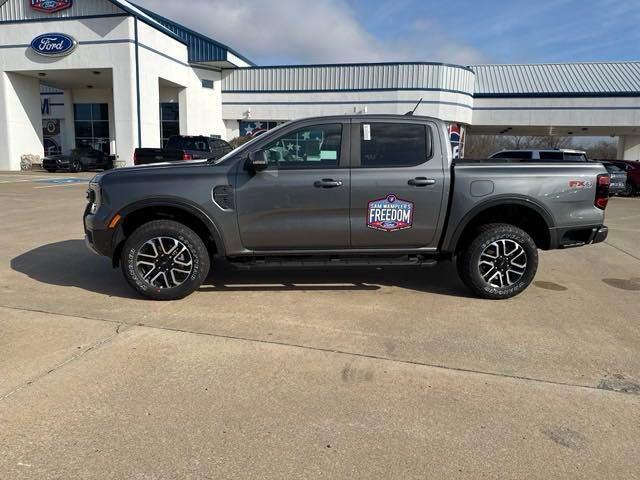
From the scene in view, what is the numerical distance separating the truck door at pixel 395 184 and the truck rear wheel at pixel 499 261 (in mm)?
458

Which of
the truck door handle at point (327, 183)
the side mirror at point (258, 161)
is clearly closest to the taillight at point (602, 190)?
the truck door handle at point (327, 183)

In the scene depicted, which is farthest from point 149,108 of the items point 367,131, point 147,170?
point 367,131

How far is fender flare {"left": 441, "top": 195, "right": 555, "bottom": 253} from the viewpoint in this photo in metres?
4.99

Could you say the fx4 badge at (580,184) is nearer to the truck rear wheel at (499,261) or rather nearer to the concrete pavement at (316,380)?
the truck rear wheel at (499,261)

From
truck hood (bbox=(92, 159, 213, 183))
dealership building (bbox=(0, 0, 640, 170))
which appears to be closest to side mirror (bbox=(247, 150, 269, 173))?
truck hood (bbox=(92, 159, 213, 183))

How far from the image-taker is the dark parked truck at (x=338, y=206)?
4.87 meters

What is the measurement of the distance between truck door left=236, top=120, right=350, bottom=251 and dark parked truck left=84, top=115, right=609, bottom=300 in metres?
0.01

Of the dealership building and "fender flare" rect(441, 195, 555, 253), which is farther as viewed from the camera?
the dealership building

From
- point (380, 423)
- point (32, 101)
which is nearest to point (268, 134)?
point (380, 423)

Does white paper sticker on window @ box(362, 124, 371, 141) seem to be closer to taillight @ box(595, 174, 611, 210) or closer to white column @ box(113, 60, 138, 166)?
taillight @ box(595, 174, 611, 210)

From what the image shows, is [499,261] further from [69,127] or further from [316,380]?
[69,127]

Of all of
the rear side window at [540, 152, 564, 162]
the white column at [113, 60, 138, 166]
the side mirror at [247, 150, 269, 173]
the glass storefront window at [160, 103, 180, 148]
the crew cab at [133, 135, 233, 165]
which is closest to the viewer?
the side mirror at [247, 150, 269, 173]

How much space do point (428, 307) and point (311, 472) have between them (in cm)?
279

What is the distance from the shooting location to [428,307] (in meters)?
4.94
